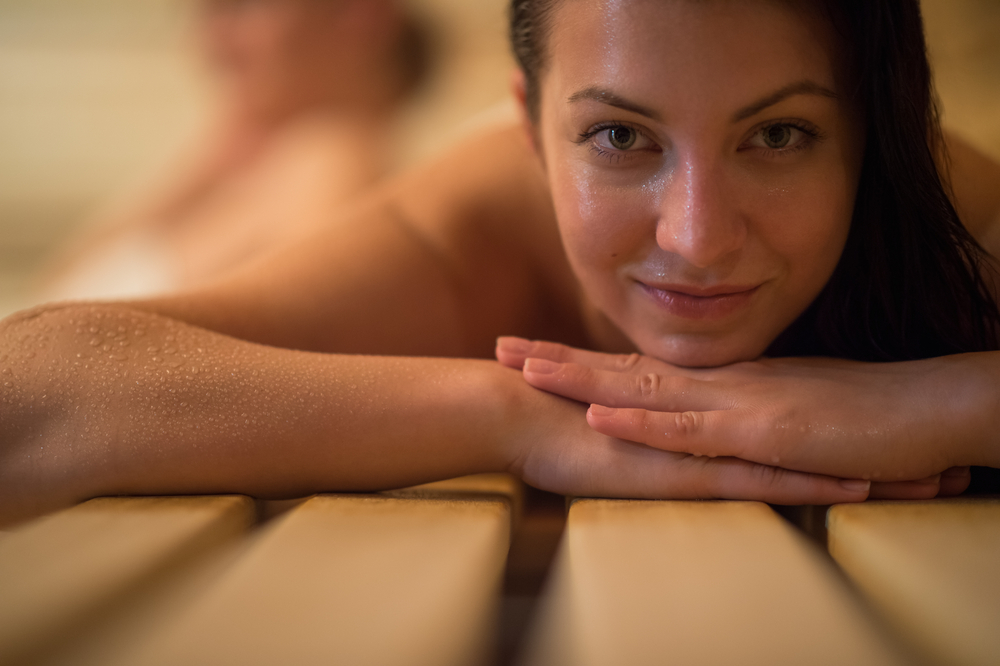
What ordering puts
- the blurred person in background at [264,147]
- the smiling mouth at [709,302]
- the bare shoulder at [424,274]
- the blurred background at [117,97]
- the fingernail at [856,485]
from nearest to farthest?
the fingernail at [856,485]
the smiling mouth at [709,302]
the bare shoulder at [424,274]
the blurred person in background at [264,147]
the blurred background at [117,97]

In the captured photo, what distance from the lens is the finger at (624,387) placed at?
0.62 metres

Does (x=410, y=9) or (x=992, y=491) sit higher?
(x=410, y=9)

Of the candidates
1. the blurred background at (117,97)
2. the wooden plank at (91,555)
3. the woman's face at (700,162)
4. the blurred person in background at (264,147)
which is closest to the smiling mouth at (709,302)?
the woman's face at (700,162)

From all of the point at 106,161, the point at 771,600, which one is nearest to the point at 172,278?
the point at 106,161

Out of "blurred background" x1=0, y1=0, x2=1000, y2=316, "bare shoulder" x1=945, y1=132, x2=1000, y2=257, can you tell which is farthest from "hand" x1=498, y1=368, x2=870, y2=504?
"blurred background" x1=0, y1=0, x2=1000, y2=316

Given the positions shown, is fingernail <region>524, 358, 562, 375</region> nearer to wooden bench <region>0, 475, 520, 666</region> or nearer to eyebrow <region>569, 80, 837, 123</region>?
wooden bench <region>0, 475, 520, 666</region>

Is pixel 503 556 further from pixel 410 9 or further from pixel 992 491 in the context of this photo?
pixel 410 9

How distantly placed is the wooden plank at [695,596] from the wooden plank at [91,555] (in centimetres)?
27

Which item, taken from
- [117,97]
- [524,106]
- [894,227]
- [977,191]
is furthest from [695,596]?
[117,97]

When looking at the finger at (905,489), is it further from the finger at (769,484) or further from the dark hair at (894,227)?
the dark hair at (894,227)

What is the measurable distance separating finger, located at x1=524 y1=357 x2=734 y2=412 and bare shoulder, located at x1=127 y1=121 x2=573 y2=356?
0.31 metres

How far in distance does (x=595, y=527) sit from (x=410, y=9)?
193 cm

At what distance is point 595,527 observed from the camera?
53cm

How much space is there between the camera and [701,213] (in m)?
0.59
